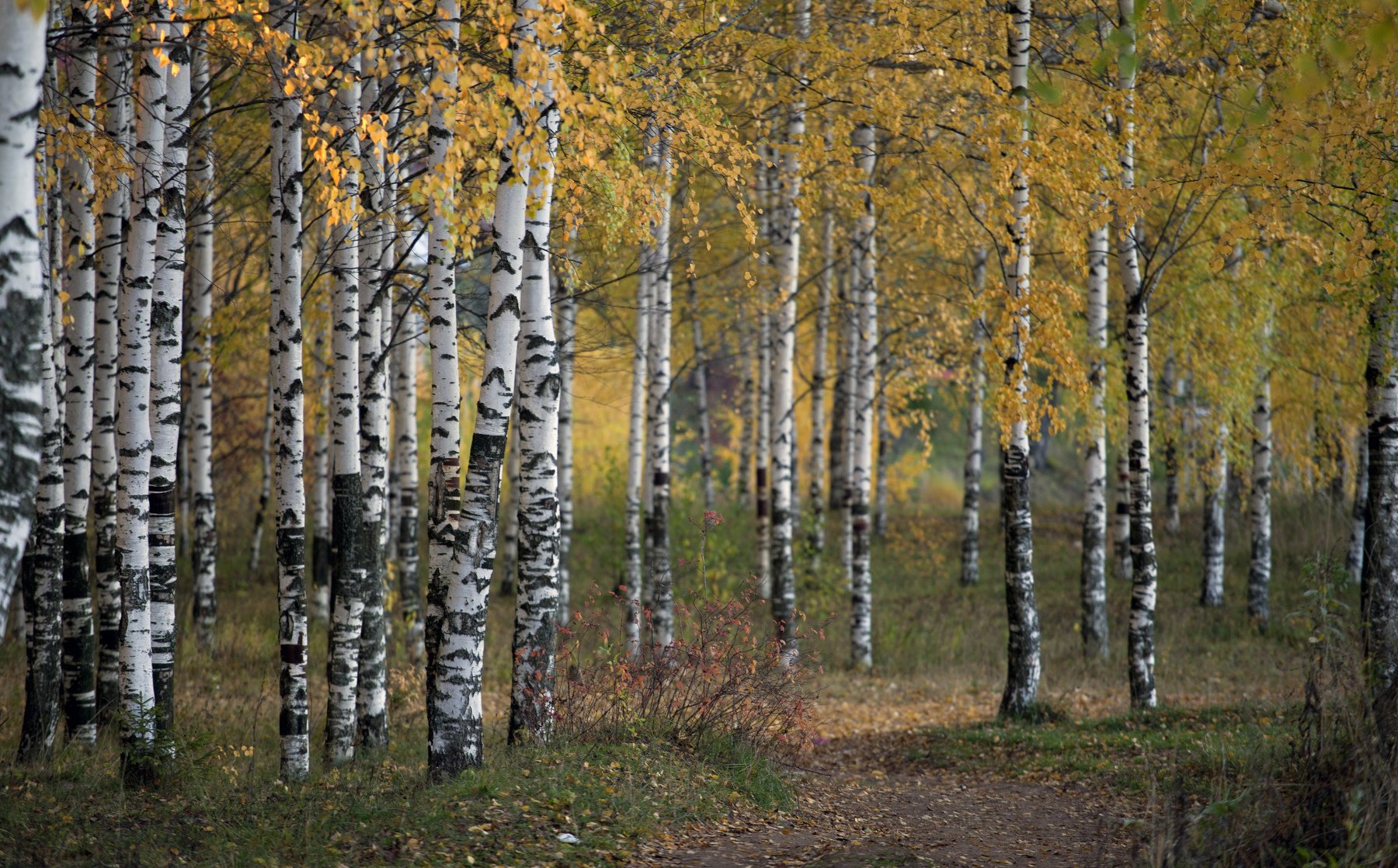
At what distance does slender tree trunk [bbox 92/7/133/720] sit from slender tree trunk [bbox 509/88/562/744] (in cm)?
267

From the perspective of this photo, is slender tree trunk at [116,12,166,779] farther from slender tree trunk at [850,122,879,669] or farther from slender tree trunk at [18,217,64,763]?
slender tree trunk at [850,122,879,669]

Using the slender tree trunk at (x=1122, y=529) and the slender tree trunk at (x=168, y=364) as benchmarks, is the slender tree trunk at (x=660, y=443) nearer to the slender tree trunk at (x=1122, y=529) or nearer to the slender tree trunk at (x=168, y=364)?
the slender tree trunk at (x=168, y=364)

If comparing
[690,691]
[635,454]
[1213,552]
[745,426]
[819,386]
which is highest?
[819,386]

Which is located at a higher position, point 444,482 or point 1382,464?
point 1382,464

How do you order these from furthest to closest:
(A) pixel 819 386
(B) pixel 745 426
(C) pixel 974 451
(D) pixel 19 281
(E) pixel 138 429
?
(B) pixel 745 426 → (C) pixel 974 451 → (A) pixel 819 386 → (E) pixel 138 429 → (D) pixel 19 281

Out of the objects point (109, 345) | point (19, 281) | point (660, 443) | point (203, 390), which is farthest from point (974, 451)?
point (19, 281)

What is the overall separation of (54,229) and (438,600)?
3925mm

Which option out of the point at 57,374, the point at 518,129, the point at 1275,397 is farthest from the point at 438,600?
the point at 1275,397

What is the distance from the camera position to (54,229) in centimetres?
729

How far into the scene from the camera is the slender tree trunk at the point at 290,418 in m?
6.85

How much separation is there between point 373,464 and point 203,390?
4312 mm

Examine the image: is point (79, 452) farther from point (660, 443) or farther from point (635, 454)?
point (635, 454)

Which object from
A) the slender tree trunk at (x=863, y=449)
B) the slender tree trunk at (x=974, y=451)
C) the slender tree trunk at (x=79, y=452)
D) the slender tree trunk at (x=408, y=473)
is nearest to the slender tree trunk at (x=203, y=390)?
the slender tree trunk at (x=79, y=452)

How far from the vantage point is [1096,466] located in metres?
12.6
